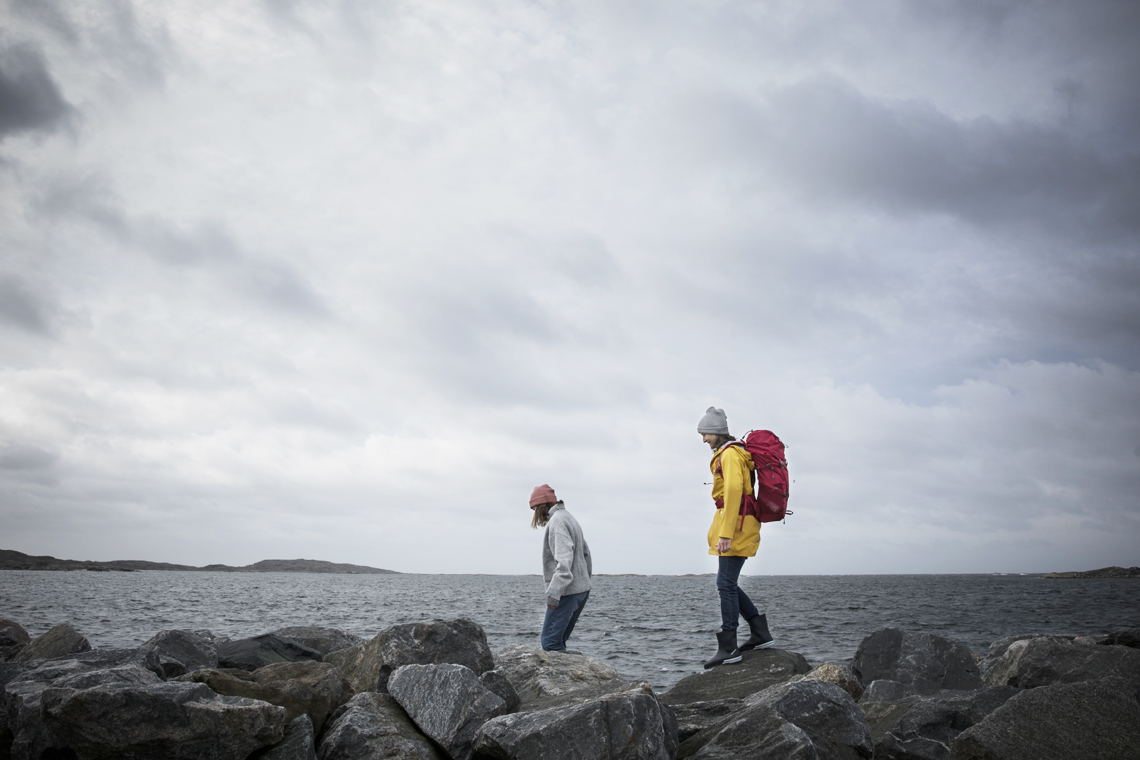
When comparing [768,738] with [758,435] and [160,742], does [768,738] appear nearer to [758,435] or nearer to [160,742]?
[758,435]

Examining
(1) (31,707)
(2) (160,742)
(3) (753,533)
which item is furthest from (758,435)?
(1) (31,707)

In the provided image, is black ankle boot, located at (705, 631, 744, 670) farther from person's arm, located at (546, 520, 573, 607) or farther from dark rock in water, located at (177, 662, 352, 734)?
dark rock in water, located at (177, 662, 352, 734)

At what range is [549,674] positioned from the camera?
6.92 m

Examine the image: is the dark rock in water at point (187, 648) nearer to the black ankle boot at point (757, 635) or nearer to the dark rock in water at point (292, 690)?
the dark rock in water at point (292, 690)

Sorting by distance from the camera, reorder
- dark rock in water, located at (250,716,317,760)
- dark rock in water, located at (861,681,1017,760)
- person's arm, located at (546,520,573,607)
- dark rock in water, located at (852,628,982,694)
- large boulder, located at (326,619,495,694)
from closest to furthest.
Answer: dark rock in water, located at (250,716,317,760) < dark rock in water, located at (861,681,1017,760) < large boulder, located at (326,619,495,694) < person's arm, located at (546,520,573,607) < dark rock in water, located at (852,628,982,694)

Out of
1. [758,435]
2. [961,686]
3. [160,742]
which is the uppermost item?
[758,435]

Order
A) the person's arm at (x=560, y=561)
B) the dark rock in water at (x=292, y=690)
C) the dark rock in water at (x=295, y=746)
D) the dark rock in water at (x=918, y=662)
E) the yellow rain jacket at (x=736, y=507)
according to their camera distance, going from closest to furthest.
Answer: the dark rock in water at (x=295, y=746) < the dark rock in water at (x=292, y=690) < the yellow rain jacket at (x=736, y=507) < the person's arm at (x=560, y=561) < the dark rock in water at (x=918, y=662)

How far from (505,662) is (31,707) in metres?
4.09

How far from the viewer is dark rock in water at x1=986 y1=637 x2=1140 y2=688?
23.1ft

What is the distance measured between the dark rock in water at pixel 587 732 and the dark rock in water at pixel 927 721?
7.07ft

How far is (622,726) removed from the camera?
457 cm

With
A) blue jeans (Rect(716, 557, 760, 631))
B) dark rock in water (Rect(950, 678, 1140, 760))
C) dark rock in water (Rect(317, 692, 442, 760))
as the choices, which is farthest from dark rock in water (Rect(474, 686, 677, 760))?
blue jeans (Rect(716, 557, 760, 631))

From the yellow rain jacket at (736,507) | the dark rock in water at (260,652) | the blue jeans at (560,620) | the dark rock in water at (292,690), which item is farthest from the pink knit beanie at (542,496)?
the dark rock in water at (260,652)

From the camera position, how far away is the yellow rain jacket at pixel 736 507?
23.4ft
